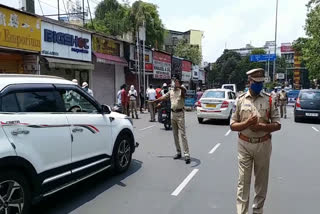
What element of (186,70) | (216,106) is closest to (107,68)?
(216,106)

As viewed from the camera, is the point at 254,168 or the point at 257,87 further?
the point at 254,168

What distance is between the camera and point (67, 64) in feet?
52.1

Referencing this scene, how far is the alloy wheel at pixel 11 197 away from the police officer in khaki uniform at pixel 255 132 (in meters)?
2.69

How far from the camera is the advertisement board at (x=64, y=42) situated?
Result: 47.5ft

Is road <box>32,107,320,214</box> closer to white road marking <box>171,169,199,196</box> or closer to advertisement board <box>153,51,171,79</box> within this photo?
white road marking <box>171,169,199,196</box>

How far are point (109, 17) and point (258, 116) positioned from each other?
35.5 m

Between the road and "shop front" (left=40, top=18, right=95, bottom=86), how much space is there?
822 cm

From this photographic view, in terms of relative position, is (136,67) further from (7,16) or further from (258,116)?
(258,116)

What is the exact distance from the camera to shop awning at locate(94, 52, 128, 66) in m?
19.1

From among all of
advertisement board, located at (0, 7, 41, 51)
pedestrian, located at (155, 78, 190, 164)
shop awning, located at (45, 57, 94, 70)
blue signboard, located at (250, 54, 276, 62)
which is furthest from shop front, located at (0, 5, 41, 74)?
blue signboard, located at (250, 54, 276, 62)

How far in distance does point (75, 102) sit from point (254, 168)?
3.06 metres

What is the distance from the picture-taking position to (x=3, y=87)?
3928mm

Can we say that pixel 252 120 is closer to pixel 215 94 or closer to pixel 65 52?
pixel 215 94

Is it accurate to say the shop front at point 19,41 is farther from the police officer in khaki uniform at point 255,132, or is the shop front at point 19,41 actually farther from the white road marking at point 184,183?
the police officer in khaki uniform at point 255,132
